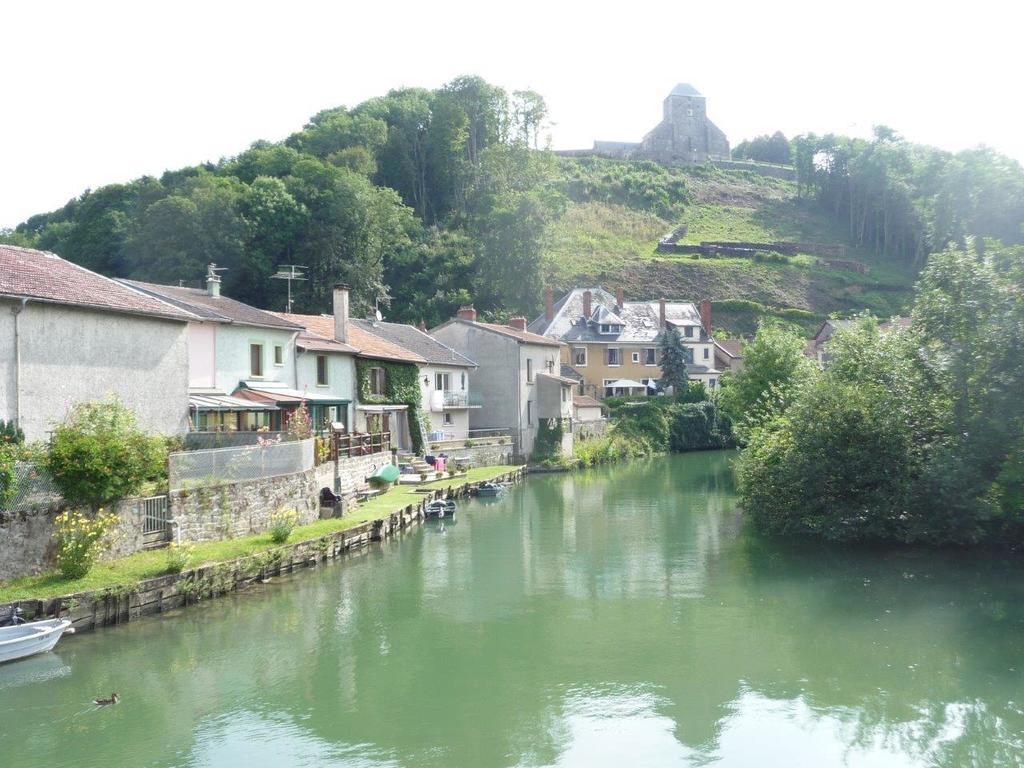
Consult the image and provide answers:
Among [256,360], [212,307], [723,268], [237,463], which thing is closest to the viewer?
[237,463]

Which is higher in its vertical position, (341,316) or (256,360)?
(341,316)

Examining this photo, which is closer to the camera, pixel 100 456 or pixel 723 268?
pixel 100 456

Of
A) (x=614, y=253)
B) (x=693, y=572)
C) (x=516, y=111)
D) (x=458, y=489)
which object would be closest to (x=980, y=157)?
(x=614, y=253)

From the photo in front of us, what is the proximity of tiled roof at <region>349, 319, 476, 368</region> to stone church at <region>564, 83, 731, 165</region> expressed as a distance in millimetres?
89875

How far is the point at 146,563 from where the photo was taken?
20031mm

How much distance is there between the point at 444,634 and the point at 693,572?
8890 mm

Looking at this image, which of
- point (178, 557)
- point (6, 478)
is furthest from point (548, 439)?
point (6, 478)

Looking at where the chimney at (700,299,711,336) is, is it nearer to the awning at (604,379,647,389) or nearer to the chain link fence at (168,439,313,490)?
the awning at (604,379,647,389)

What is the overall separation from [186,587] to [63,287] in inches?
345

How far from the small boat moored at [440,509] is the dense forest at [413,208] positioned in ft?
107

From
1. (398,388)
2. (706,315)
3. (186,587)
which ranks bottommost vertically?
(186,587)

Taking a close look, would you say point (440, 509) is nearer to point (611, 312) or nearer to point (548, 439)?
point (548, 439)

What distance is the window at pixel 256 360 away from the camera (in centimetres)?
3269

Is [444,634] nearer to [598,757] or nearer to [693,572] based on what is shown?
[598,757]
